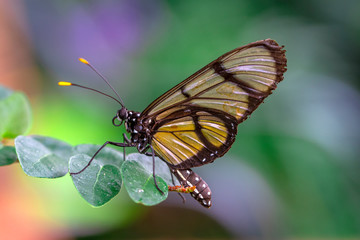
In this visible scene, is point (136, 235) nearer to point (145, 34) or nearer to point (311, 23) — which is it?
point (145, 34)

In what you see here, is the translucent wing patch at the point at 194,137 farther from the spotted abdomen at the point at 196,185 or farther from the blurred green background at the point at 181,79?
the blurred green background at the point at 181,79

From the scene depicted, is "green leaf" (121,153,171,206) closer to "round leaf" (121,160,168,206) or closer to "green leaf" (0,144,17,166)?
"round leaf" (121,160,168,206)

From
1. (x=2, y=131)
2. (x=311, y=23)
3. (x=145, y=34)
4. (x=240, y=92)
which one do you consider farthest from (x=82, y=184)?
(x=311, y=23)

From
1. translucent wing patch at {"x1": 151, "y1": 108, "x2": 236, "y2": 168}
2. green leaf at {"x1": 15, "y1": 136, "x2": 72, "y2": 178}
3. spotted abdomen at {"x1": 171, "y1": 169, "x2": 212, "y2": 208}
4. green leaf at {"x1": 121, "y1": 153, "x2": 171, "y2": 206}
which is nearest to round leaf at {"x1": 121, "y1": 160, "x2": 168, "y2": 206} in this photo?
green leaf at {"x1": 121, "y1": 153, "x2": 171, "y2": 206}

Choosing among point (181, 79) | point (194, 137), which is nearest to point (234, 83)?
point (194, 137)

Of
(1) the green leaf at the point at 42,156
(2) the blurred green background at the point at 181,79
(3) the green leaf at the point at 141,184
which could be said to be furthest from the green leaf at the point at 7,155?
(2) the blurred green background at the point at 181,79

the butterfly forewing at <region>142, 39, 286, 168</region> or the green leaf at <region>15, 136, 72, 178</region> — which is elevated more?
the butterfly forewing at <region>142, 39, 286, 168</region>

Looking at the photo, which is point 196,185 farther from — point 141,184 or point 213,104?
point 141,184
